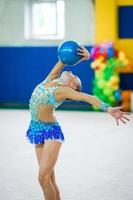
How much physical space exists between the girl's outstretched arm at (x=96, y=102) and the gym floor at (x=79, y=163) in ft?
5.04

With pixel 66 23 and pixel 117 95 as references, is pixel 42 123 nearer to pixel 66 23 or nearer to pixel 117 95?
pixel 117 95

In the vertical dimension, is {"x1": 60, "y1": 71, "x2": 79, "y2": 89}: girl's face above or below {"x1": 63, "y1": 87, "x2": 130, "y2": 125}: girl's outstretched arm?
above

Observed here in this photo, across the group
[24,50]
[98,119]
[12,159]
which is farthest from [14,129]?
[24,50]

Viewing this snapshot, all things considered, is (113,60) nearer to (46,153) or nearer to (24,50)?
(24,50)

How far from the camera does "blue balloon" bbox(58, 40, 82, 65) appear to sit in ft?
13.0

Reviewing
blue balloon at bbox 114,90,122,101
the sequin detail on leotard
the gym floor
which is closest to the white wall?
blue balloon at bbox 114,90,122,101

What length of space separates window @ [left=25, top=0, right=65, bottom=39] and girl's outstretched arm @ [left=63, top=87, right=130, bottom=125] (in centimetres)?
890

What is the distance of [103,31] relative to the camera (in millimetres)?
11867

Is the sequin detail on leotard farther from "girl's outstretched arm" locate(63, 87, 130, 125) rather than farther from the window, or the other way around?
the window

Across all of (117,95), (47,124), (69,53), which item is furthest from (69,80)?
(117,95)

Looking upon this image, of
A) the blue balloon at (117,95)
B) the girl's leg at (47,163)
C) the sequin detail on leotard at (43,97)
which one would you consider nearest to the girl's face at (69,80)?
the sequin detail on leotard at (43,97)

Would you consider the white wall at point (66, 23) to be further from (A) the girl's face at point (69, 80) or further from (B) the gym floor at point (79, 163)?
(A) the girl's face at point (69, 80)

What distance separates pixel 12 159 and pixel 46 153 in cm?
284

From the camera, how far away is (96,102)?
363cm
